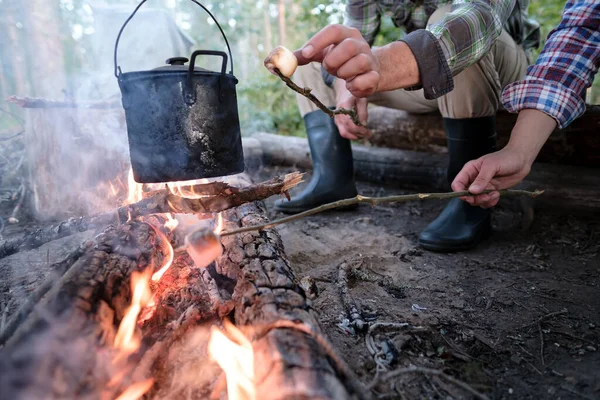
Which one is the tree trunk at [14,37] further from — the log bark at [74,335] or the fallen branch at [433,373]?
the fallen branch at [433,373]

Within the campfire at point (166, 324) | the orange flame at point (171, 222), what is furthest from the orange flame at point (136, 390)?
the orange flame at point (171, 222)

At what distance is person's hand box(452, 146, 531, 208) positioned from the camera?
5.63 ft

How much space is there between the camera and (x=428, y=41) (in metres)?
1.66

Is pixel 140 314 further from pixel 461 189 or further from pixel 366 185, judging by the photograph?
pixel 366 185

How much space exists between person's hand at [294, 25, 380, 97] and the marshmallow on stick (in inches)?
4.8

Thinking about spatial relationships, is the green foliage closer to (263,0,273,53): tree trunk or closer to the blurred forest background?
the blurred forest background

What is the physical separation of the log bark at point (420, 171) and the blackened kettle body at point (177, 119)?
2145mm

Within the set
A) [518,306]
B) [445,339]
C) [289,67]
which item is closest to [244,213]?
[289,67]

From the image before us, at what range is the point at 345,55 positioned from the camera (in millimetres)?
1452

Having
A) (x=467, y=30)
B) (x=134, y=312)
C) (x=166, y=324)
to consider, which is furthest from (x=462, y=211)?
(x=134, y=312)

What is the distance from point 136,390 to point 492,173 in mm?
1547

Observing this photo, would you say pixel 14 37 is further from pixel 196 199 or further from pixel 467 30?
Answer: pixel 467 30

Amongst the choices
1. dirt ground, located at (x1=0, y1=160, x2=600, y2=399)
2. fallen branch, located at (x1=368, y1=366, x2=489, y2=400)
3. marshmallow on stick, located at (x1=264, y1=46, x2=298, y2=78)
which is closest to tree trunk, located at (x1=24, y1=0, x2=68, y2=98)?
dirt ground, located at (x1=0, y1=160, x2=600, y2=399)

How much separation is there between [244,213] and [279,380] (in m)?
1.20
